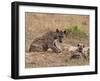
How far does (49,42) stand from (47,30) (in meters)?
0.06

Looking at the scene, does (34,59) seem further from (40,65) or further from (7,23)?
(7,23)

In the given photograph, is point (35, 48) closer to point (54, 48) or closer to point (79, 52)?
point (54, 48)

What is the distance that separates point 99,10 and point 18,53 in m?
0.53

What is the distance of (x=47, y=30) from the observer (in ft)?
4.69

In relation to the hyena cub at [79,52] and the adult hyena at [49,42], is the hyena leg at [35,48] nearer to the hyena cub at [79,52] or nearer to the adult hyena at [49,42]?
the adult hyena at [49,42]

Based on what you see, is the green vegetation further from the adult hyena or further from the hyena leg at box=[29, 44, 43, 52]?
the hyena leg at box=[29, 44, 43, 52]

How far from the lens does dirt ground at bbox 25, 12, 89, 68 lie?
139cm

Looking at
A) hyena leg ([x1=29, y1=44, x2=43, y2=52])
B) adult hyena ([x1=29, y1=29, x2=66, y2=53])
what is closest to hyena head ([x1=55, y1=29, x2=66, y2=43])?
adult hyena ([x1=29, y1=29, x2=66, y2=53])

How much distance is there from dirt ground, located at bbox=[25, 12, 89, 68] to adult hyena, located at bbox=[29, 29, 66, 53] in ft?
0.06

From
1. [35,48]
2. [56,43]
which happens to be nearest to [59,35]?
[56,43]

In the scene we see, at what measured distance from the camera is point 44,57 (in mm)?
1420

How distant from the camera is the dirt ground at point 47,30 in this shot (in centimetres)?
139

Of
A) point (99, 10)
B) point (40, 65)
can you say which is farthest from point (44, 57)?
point (99, 10)

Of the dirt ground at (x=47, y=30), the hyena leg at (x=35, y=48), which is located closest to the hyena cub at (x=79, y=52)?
the dirt ground at (x=47, y=30)
